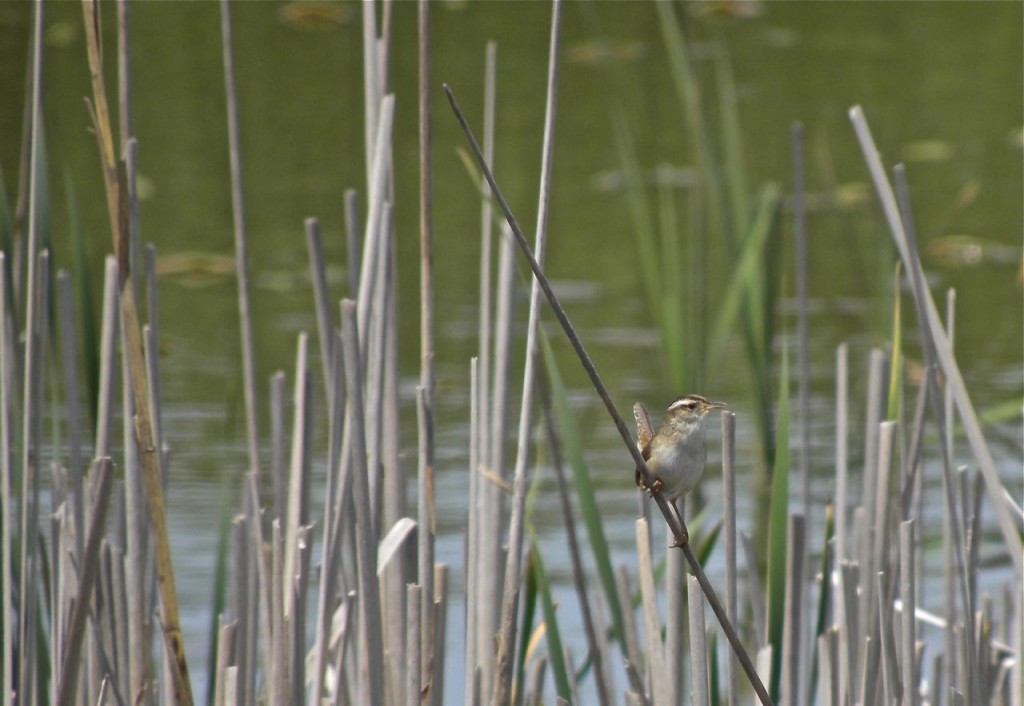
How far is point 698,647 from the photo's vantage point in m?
1.41

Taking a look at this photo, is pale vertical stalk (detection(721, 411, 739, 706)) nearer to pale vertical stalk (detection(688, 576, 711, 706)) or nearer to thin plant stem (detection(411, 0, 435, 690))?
pale vertical stalk (detection(688, 576, 711, 706))

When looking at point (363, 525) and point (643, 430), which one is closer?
point (363, 525)

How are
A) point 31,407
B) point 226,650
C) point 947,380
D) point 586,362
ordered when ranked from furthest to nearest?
point 31,407, point 226,650, point 947,380, point 586,362

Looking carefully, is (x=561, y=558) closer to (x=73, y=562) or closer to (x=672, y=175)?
(x=73, y=562)

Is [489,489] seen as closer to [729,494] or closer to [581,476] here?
[581,476]

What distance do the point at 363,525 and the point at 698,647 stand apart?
14.3 inches

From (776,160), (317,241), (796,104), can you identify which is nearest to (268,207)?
(776,160)

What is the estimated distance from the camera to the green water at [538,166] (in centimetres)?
385

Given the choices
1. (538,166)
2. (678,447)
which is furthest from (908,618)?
(538,166)

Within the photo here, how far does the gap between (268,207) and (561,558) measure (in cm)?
250

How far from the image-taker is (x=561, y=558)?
3.14 m

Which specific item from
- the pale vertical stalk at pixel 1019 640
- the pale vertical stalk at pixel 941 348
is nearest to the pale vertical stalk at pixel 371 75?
the pale vertical stalk at pixel 941 348

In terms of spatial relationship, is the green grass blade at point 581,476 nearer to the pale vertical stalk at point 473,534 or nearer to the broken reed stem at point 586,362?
the pale vertical stalk at point 473,534

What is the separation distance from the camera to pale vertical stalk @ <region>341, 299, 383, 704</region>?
1.52m
